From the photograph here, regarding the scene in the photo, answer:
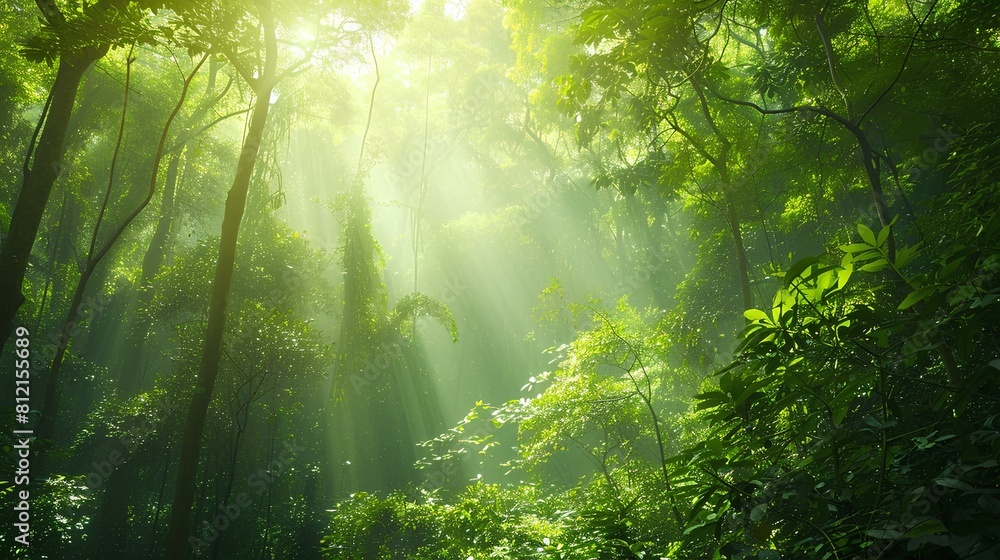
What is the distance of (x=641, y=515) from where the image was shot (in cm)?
346

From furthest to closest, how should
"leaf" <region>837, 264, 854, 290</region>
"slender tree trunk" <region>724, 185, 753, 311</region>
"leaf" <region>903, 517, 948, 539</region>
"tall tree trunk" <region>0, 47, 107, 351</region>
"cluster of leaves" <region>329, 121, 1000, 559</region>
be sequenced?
1. "slender tree trunk" <region>724, 185, 753, 311</region>
2. "tall tree trunk" <region>0, 47, 107, 351</region>
3. "leaf" <region>837, 264, 854, 290</region>
4. "cluster of leaves" <region>329, 121, 1000, 559</region>
5. "leaf" <region>903, 517, 948, 539</region>

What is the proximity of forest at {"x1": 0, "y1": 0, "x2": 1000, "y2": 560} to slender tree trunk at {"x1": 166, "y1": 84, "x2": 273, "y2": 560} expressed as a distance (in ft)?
0.07

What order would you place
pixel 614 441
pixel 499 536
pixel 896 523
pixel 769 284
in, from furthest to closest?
pixel 769 284
pixel 614 441
pixel 499 536
pixel 896 523

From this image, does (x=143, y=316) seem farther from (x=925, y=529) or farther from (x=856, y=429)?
(x=925, y=529)

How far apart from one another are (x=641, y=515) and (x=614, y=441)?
196 cm

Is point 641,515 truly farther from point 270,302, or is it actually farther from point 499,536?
point 270,302

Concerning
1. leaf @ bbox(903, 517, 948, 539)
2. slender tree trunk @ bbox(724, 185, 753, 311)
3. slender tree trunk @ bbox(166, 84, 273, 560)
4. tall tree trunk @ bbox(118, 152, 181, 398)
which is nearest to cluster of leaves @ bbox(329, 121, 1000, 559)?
leaf @ bbox(903, 517, 948, 539)

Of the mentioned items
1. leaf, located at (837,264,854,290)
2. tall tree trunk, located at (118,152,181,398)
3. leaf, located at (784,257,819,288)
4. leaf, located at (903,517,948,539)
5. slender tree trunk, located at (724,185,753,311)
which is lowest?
leaf, located at (903,517,948,539)

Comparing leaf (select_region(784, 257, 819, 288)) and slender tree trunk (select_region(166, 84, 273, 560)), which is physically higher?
slender tree trunk (select_region(166, 84, 273, 560))

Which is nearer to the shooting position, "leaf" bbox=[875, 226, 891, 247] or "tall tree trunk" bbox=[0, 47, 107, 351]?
"leaf" bbox=[875, 226, 891, 247]

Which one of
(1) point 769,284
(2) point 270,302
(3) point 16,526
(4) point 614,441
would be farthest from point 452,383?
(3) point 16,526

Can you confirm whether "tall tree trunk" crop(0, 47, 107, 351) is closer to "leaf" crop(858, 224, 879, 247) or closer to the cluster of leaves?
the cluster of leaves

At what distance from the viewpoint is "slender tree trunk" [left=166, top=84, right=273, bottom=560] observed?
9.57 feet

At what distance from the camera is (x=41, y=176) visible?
2549mm
